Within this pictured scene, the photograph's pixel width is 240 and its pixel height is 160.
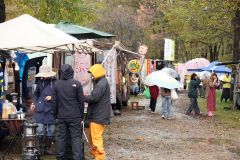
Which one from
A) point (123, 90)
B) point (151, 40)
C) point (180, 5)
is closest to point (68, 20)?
point (123, 90)

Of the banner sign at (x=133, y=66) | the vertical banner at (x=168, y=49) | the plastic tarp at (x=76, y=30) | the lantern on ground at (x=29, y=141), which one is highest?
the vertical banner at (x=168, y=49)

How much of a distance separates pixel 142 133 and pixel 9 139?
419 centimetres

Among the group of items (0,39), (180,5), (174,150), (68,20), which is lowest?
(174,150)

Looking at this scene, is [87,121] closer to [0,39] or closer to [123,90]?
[0,39]

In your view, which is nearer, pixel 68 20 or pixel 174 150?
pixel 174 150

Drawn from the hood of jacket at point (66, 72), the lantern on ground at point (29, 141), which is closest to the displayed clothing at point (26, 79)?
the lantern on ground at point (29, 141)

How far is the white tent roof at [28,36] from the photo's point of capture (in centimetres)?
943

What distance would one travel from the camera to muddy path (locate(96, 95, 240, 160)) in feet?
34.5

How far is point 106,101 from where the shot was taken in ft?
30.2

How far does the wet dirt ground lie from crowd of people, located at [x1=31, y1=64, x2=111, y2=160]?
0.76m

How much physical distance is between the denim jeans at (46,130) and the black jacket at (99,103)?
0.88 meters

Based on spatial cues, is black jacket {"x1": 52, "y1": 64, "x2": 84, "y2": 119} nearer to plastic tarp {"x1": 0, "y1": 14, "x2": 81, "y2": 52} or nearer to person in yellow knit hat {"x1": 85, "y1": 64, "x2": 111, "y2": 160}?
person in yellow knit hat {"x1": 85, "y1": 64, "x2": 111, "y2": 160}

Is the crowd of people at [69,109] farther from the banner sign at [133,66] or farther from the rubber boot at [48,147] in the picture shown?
the banner sign at [133,66]

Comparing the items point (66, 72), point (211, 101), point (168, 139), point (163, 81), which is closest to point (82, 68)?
point (168, 139)
